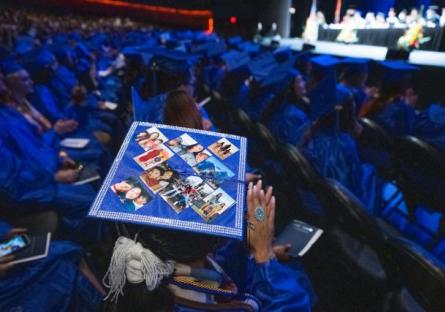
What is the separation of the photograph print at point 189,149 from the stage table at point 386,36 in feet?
29.0

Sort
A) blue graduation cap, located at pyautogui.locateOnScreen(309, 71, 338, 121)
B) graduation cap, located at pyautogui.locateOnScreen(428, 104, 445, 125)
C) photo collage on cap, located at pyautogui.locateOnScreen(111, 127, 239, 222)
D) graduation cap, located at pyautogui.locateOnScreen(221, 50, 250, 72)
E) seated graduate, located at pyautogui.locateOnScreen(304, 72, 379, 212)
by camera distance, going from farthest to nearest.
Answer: graduation cap, located at pyautogui.locateOnScreen(221, 50, 250, 72), graduation cap, located at pyautogui.locateOnScreen(428, 104, 445, 125), seated graduate, located at pyautogui.locateOnScreen(304, 72, 379, 212), blue graduation cap, located at pyautogui.locateOnScreen(309, 71, 338, 121), photo collage on cap, located at pyautogui.locateOnScreen(111, 127, 239, 222)

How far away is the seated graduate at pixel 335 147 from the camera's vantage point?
2602mm

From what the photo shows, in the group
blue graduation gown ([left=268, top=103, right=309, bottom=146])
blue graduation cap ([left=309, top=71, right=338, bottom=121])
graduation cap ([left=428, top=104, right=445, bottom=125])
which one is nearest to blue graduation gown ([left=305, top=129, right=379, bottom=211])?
blue graduation cap ([left=309, top=71, right=338, bottom=121])

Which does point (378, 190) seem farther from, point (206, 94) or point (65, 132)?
point (206, 94)

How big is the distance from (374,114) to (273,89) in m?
1.61

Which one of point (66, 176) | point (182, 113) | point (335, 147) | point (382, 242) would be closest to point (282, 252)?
point (382, 242)

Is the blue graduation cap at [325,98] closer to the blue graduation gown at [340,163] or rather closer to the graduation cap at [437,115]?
the blue graduation gown at [340,163]

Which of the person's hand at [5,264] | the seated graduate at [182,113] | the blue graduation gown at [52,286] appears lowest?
the blue graduation gown at [52,286]

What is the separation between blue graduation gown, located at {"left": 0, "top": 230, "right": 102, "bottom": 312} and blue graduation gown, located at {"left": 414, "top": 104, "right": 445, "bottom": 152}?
310 cm

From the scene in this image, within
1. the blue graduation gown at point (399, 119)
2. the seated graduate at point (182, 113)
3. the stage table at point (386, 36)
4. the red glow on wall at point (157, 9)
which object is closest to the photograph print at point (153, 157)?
the seated graduate at point (182, 113)

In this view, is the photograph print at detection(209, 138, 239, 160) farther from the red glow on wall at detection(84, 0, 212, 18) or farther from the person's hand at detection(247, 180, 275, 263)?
the red glow on wall at detection(84, 0, 212, 18)

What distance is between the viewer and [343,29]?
11.6m

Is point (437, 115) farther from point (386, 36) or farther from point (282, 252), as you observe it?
point (386, 36)

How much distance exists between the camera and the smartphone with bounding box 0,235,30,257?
1.61 m
